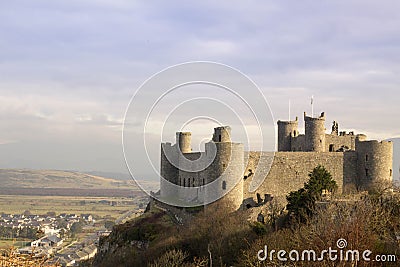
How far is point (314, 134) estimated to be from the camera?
115 ft

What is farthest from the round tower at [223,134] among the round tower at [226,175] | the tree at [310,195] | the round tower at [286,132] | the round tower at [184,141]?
the round tower at [286,132]

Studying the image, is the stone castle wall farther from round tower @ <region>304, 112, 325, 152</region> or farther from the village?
the village

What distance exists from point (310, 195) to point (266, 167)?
5.97m

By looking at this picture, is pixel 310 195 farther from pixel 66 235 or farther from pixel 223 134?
pixel 66 235

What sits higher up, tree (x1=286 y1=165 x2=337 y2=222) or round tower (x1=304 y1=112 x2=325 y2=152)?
round tower (x1=304 y1=112 x2=325 y2=152)

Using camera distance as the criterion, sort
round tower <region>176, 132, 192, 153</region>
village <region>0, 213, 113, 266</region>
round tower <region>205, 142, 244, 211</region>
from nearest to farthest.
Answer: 1. round tower <region>205, 142, 244, 211</region>
2. round tower <region>176, 132, 192, 153</region>
3. village <region>0, 213, 113, 266</region>

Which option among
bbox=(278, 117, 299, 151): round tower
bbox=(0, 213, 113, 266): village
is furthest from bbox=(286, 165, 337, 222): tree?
bbox=(0, 213, 113, 266): village

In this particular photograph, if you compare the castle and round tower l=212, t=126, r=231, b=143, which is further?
round tower l=212, t=126, r=231, b=143

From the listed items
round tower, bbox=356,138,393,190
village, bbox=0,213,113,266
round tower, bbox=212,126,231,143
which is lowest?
village, bbox=0,213,113,266

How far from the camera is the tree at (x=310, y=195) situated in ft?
82.3

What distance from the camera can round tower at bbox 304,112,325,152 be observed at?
114 feet

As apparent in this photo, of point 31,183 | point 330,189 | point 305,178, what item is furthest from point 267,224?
point 31,183

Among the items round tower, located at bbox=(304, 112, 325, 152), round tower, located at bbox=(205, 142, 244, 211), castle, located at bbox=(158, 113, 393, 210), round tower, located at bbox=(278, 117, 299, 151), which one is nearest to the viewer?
round tower, located at bbox=(205, 142, 244, 211)

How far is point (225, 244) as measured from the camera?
25.4 meters
